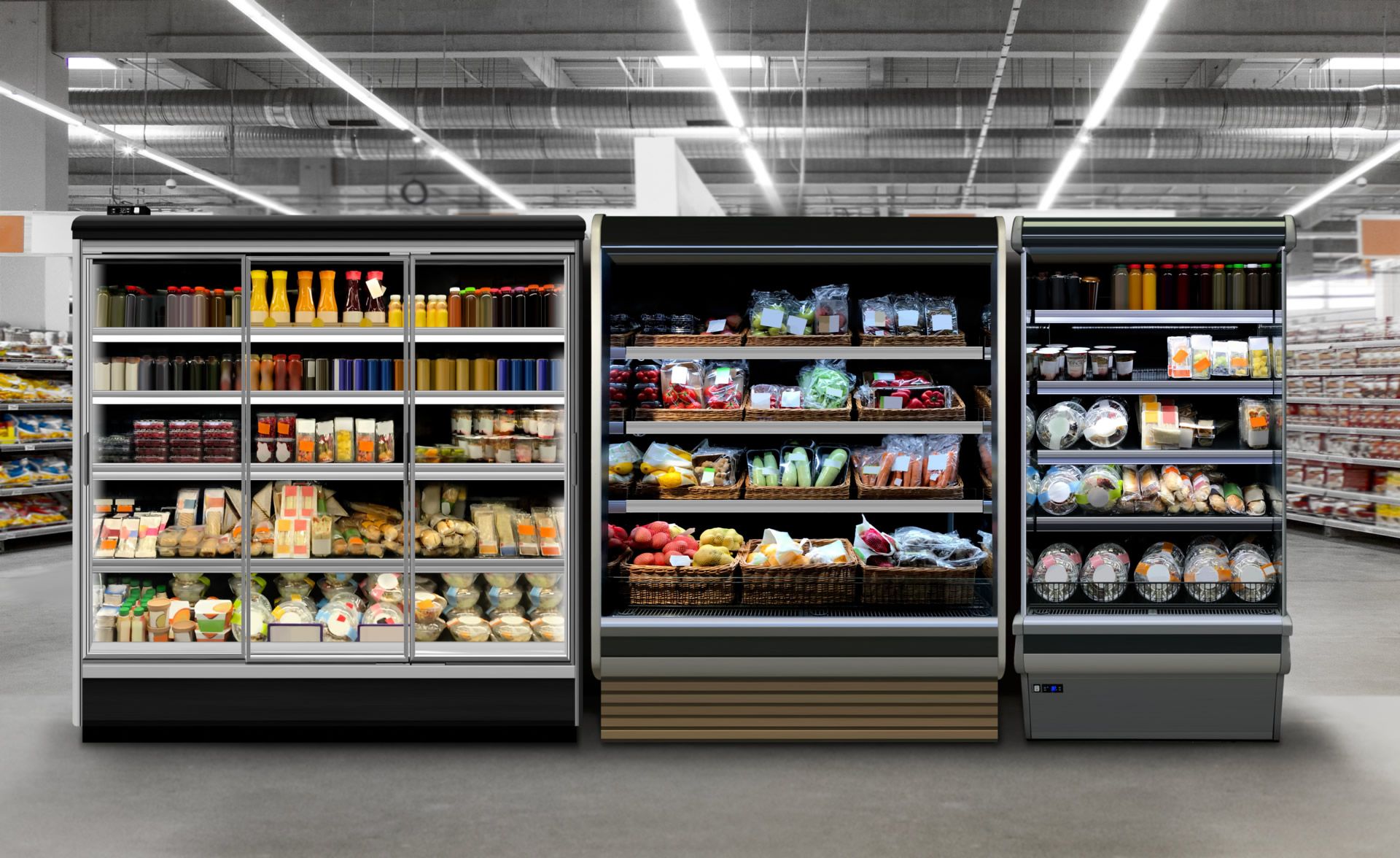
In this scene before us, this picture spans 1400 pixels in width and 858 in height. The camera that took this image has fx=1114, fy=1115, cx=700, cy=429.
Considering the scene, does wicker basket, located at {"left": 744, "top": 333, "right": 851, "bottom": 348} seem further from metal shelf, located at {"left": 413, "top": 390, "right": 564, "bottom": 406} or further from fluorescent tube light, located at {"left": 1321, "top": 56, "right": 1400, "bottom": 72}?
fluorescent tube light, located at {"left": 1321, "top": 56, "right": 1400, "bottom": 72}

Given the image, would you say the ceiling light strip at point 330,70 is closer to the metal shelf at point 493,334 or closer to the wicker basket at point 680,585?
the metal shelf at point 493,334

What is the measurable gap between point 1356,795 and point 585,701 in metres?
2.94

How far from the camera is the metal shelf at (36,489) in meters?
10.5

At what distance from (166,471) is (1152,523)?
390 centimetres

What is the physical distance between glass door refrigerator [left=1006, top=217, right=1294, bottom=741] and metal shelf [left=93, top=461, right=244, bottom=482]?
3.13 meters

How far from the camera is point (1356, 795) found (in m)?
3.80

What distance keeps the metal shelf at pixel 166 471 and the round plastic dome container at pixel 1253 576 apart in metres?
3.98

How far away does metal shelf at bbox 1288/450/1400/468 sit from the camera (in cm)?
1080

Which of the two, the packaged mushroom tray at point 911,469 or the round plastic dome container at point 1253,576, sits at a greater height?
the packaged mushroom tray at point 911,469

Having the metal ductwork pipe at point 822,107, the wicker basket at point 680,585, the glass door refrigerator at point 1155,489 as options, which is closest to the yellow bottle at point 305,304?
the wicker basket at point 680,585

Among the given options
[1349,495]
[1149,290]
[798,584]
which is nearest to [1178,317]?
[1149,290]

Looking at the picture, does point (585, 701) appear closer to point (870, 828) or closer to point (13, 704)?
point (870, 828)

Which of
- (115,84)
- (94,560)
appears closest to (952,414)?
(94,560)

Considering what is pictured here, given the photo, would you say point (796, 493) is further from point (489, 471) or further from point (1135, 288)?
point (1135, 288)
